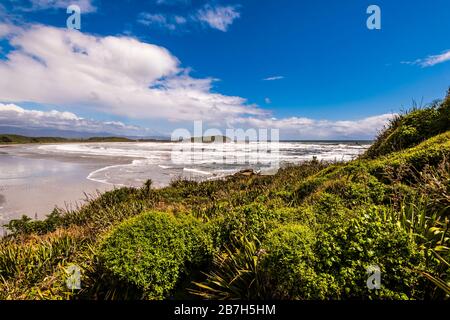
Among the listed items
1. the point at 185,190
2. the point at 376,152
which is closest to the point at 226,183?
the point at 185,190

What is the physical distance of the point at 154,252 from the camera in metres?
3.81

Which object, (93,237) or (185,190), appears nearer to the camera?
(93,237)

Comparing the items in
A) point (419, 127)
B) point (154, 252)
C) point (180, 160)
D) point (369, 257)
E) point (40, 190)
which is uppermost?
point (419, 127)

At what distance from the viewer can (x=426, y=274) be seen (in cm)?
262

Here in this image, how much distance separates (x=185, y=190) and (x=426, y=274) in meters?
10.8

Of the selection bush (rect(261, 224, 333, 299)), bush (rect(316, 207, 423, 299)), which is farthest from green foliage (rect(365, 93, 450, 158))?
bush (rect(261, 224, 333, 299))

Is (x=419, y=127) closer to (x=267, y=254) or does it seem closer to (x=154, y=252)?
(x=267, y=254)

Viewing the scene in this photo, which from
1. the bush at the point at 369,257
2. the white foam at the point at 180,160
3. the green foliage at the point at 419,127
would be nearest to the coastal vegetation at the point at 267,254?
the bush at the point at 369,257

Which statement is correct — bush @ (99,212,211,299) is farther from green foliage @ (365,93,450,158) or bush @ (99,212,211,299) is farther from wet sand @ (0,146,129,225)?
green foliage @ (365,93,450,158)

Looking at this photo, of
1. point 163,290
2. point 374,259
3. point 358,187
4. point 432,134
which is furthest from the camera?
point 432,134

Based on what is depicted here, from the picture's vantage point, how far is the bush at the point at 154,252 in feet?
11.8

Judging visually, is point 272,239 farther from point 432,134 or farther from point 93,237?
point 432,134

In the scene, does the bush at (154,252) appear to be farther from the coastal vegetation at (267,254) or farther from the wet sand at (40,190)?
the wet sand at (40,190)

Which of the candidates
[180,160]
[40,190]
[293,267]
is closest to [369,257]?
[293,267]
